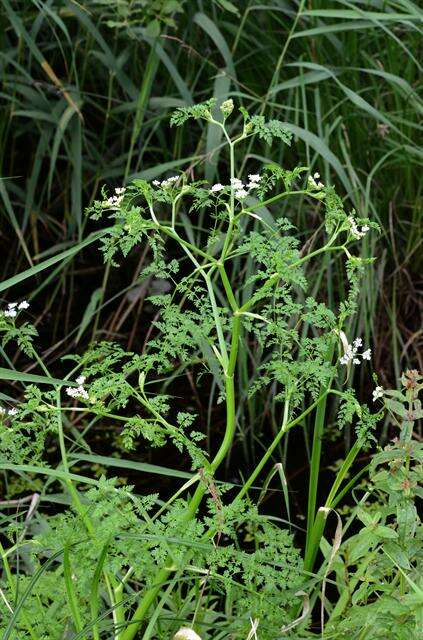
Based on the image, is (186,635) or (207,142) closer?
(186,635)

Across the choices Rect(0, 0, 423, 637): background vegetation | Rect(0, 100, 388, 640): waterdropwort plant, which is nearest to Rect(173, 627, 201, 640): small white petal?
Rect(0, 100, 388, 640): waterdropwort plant

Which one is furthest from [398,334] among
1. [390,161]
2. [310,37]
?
[310,37]

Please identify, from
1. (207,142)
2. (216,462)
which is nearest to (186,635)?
(216,462)

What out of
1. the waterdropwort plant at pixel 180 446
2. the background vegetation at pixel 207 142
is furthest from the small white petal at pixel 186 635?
the background vegetation at pixel 207 142

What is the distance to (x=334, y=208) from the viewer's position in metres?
1.46

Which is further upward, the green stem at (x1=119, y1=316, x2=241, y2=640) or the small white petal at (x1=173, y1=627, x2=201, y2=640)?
the green stem at (x1=119, y1=316, x2=241, y2=640)

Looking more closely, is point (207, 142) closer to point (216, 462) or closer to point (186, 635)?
point (216, 462)

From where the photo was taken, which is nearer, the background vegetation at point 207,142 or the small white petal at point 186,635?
the small white petal at point 186,635

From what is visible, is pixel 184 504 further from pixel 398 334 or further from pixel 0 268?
pixel 0 268

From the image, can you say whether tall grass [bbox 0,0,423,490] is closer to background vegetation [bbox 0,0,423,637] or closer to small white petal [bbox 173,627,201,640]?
background vegetation [bbox 0,0,423,637]

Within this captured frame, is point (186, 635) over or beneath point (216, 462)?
beneath

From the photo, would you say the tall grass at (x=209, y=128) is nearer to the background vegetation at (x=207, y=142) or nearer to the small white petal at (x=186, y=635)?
the background vegetation at (x=207, y=142)

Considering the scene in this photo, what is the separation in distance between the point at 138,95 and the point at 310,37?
44cm

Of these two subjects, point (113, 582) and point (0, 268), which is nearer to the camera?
point (113, 582)
